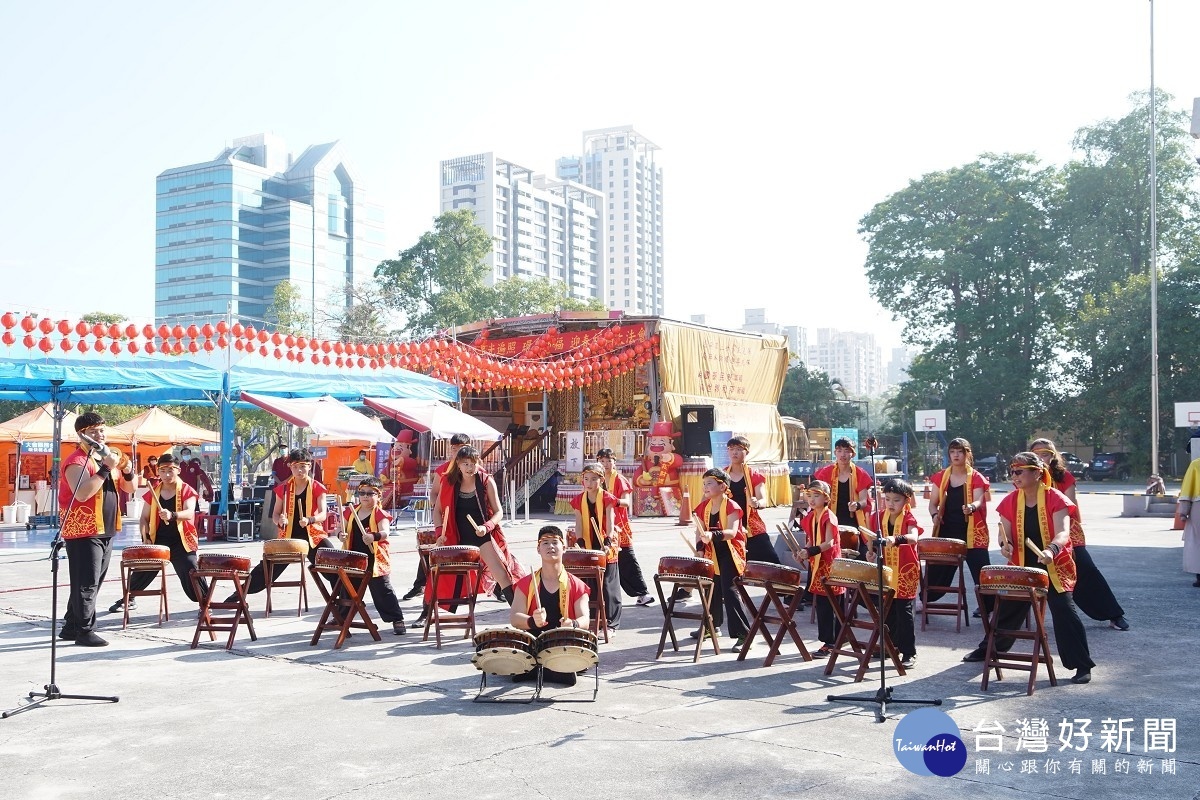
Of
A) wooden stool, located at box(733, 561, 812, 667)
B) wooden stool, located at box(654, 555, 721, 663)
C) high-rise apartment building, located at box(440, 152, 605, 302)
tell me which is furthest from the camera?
high-rise apartment building, located at box(440, 152, 605, 302)

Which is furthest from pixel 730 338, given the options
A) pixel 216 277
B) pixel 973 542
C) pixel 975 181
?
pixel 216 277

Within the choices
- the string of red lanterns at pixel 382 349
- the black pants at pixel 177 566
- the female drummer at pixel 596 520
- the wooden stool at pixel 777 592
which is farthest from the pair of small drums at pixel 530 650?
the string of red lanterns at pixel 382 349

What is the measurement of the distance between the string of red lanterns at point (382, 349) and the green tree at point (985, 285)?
28115mm

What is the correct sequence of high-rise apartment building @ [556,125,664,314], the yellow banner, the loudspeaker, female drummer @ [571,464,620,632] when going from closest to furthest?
female drummer @ [571,464,620,632]
the loudspeaker
the yellow banner
high-rise apartment building @ [556,125,664,314]

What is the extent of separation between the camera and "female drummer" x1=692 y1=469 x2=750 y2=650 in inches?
341

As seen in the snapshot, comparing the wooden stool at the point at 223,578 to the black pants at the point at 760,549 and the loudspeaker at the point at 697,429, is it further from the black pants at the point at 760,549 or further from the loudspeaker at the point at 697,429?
the loudspeaker at the point at 697,429

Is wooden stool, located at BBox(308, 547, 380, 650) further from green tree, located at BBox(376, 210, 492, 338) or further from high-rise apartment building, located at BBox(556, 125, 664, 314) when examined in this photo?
high-rise apartment building, located at BBox(556, 125, 664, 314)

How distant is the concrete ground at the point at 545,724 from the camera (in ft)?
16.4

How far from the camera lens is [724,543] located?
8.70m

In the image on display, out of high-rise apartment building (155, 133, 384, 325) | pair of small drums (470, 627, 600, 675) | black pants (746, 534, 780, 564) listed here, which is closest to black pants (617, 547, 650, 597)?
black pants (746, 534, 780, 564)

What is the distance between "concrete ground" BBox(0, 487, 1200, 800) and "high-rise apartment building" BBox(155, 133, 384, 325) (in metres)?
105

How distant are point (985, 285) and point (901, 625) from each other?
45.1m

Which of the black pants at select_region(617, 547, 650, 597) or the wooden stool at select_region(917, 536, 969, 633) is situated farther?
the black pants at select_region(617, 547, 650, 597)

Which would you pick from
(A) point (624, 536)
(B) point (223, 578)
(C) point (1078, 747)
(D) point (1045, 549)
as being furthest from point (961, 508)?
(B) point (223, 578)
